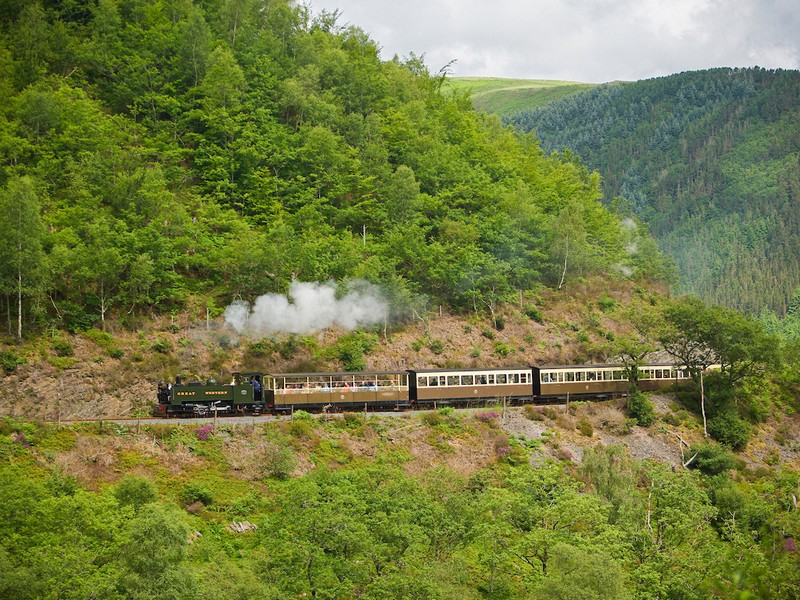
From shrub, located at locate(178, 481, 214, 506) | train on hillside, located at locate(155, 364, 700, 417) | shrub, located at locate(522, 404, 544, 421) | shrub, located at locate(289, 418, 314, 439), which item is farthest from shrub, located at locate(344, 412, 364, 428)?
shrub, located at locate(522, 404, 544, 421)

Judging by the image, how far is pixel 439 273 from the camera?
6706cm

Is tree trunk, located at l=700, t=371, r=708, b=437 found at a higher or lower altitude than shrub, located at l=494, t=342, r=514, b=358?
lower

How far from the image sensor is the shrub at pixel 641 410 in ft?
180

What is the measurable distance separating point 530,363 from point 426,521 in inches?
1254

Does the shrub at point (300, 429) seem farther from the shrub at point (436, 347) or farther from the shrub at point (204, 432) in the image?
the shrub at point (436, 347)

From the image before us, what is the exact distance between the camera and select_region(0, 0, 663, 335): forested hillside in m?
54.7

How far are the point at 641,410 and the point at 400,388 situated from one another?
16.3 m

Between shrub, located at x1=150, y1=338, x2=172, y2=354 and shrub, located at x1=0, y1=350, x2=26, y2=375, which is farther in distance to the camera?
shrub, located at x1=150, y1=338, x2=172, y2=354

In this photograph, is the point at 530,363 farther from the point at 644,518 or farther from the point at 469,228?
the point at 644,518

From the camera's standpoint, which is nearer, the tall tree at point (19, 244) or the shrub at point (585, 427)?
the tall tree at point (19, 244)

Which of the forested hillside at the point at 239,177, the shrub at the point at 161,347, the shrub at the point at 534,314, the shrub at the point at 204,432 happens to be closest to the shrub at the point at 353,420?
the shrub at the point at 204,432

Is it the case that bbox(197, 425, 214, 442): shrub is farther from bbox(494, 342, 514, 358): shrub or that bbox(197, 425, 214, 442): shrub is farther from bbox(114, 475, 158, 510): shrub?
bbox(494, 342, 514, 358): shrub

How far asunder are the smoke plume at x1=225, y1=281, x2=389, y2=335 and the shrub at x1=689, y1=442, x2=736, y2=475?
75.5 ft

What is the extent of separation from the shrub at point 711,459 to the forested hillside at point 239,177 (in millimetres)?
21715
